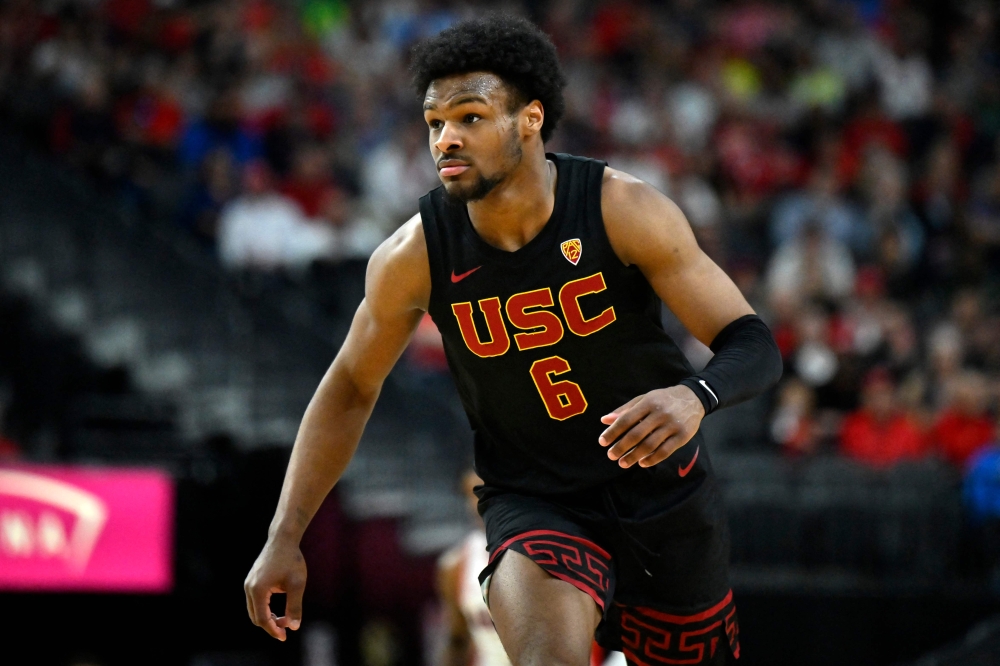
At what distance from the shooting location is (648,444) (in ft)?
11.1

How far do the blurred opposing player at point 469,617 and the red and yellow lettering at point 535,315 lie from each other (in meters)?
2.64

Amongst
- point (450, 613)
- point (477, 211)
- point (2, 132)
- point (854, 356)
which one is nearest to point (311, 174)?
point (2, 132)

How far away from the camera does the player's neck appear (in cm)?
408

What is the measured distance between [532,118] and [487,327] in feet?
2.17

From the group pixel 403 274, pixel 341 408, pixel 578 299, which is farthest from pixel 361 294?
pixel 578 299

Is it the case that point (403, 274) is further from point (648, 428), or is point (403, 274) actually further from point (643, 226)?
point (648, 428)

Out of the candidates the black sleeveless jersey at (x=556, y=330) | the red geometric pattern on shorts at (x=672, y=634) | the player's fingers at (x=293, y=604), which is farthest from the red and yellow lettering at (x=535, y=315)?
the player's fingers at (x=293, y=604)

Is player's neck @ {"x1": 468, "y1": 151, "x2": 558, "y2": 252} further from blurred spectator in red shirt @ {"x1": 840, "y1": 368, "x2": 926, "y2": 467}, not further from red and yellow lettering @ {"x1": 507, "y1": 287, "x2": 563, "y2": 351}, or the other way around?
blurred spectator in red shirt @ {"x1": 840, "y1": 368, "x2": 926, "y2": 467}

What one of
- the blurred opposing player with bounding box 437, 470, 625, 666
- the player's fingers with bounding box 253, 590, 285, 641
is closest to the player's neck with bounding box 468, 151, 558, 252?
the player's fingers with bounding box 253, 590, 285, 641

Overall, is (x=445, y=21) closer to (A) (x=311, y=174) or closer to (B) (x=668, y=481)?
(A) (x=311, y=174)

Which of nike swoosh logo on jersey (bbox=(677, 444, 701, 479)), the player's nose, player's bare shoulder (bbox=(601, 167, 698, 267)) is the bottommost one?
nike swoosh logo on jersey (bbox=(677, 444, 701, 479))

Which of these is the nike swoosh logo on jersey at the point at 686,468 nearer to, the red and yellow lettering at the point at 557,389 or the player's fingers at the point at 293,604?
the red and yellow lettering at the point at 557,389

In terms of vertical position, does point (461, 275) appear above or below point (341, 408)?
above

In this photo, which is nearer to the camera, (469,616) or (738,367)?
(738,367)
